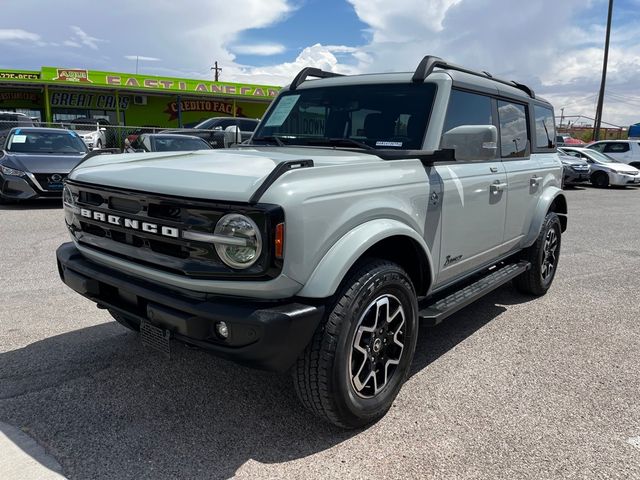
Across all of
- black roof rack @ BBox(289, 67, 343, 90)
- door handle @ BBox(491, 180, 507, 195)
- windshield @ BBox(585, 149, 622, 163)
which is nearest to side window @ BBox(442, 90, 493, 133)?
door handle @ BBox(491, 180, 507, 195)

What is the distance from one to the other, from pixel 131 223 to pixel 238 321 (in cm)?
88

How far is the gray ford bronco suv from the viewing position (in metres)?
2.33

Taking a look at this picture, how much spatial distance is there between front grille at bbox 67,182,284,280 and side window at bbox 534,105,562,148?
386cm

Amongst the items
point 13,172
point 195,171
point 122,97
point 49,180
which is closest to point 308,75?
point 195,171

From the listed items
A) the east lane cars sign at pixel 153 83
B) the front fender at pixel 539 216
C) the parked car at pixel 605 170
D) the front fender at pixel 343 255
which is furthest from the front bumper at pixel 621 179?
the front fender at pixel 343 255

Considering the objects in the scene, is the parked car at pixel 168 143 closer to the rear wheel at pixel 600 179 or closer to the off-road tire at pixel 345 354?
the off-road tire at pixel 345 354

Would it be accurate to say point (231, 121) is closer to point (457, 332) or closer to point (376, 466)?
point (457, 332)

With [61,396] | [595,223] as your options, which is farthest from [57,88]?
[61,396]

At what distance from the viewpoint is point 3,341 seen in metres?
3.81

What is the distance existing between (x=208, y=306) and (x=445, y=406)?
1612mm

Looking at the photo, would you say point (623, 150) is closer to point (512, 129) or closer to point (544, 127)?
point (544, 127)

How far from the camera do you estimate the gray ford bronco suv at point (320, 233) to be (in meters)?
2.33

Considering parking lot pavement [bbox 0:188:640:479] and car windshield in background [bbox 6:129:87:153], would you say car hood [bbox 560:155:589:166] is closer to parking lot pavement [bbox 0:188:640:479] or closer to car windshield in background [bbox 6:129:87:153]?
parking lot pavement [bbox 0:188:640:479]

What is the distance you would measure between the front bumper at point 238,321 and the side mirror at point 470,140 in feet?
4.82
